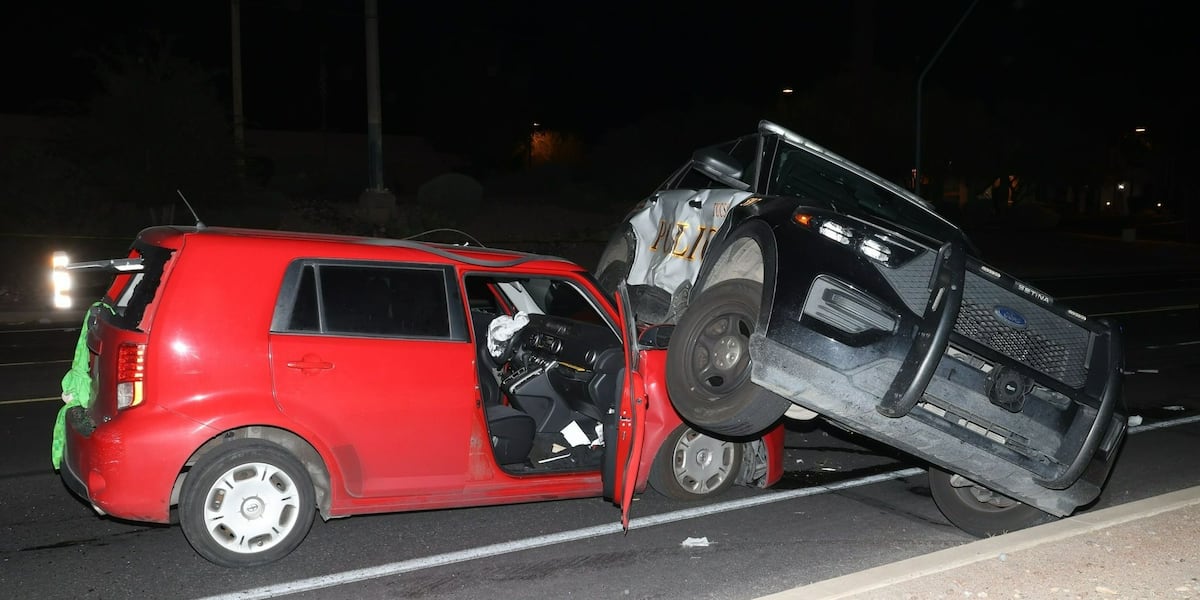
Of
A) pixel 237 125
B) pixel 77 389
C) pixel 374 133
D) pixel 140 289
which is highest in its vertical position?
pixel 237 125

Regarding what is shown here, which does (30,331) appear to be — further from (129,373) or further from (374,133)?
(129,373)

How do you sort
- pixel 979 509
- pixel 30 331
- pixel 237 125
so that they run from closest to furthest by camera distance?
1. pixel 979 509
2. pixel 30 331
3. pixel 237 125

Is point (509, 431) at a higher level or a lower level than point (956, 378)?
lower

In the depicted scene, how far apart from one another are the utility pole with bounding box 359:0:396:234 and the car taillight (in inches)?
720

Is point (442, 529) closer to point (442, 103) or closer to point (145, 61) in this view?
point (145, 61)

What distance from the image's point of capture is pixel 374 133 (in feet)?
76.7

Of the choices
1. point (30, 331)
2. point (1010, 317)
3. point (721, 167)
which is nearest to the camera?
point (1010, 317)

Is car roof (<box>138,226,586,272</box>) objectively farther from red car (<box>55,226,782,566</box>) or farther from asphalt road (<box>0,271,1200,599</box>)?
asphalt road (<box>0,271,1200,599</box>)

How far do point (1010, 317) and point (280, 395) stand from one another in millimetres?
3733

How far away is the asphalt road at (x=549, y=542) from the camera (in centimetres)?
515

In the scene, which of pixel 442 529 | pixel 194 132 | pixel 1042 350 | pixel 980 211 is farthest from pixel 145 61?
pixel 980 211

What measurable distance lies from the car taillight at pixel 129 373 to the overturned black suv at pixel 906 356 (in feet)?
8.89

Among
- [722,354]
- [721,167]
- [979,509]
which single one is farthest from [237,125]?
[979,509]

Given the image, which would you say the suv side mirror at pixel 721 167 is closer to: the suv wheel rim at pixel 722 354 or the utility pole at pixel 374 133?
the suv wheel rim at pixel 722 354
